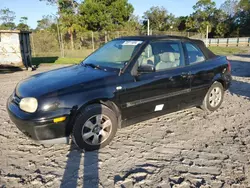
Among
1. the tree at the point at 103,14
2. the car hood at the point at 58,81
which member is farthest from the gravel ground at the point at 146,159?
the tree at the point at 103,14

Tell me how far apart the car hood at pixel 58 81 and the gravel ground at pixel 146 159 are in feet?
2.99

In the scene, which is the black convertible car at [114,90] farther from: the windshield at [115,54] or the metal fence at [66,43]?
the metal fence at [66,43]

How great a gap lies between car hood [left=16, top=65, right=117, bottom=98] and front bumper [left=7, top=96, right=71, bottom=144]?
12.5 inches

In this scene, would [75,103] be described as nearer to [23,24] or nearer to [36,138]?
[36,138]

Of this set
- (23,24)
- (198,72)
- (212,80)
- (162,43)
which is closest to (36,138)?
(162,43)

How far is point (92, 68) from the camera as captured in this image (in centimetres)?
387

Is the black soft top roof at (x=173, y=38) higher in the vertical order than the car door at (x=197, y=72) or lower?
higher

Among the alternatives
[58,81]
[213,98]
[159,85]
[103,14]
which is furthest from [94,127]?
[103,14]

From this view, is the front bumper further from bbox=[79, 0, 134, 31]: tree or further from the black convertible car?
bbox=[79, 0, 134, 31]: tree

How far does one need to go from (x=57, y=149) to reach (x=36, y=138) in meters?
0.50

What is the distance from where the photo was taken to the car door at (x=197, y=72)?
14.3 ft

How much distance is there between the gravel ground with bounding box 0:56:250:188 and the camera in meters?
2.65

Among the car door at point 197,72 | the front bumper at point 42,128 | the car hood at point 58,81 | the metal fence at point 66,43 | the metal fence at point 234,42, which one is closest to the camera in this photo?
the front bumper at point 42,128

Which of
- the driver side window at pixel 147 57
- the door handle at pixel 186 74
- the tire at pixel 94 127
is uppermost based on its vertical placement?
the driver side window at pixel 147 57
